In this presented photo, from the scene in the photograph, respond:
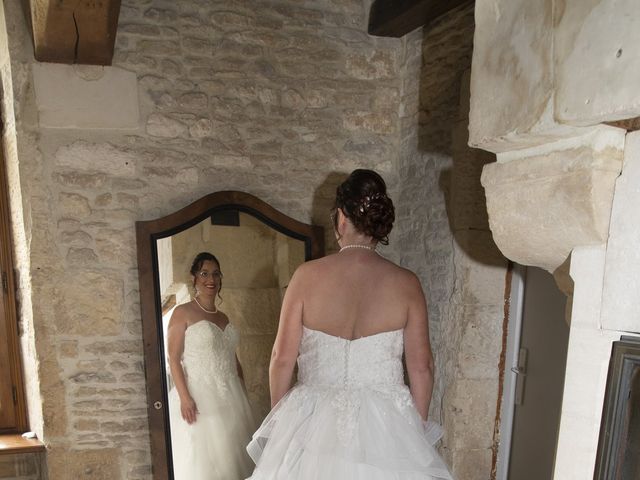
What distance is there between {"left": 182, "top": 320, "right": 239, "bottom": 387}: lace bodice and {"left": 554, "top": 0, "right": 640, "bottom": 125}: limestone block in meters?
2.03

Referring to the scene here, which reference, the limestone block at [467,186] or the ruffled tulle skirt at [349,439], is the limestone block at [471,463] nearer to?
the ruffled tulle skirt at [349,439]

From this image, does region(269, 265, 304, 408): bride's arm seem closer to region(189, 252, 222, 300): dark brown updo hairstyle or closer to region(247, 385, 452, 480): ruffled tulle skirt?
region(247, 385, 452, 480): ruffled tulle skirt

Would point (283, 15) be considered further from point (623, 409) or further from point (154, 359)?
point (623, 409)

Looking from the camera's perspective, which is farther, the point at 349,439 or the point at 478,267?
the point at 478,267

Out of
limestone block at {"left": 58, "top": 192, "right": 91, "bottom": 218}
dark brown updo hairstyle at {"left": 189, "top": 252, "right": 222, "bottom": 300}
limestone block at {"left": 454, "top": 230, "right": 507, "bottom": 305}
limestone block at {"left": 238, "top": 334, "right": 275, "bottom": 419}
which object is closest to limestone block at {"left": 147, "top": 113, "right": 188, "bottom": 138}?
limestone block at {"left": 58, "top": 192, "right": 91, "bottom": 218}

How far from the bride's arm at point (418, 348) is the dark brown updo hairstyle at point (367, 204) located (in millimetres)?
251

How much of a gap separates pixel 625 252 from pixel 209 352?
2061 millimetres

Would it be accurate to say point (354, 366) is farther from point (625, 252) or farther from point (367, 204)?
point (625, 252)

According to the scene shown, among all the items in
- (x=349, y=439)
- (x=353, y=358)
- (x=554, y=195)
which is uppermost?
(x=554, y=195)

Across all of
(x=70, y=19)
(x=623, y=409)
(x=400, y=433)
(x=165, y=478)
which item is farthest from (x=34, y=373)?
(x=623, y=409)

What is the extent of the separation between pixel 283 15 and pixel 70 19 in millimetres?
1070

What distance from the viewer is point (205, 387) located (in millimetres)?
2416

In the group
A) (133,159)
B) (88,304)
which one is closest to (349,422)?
(88,304)

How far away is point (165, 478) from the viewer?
7.88 ft
